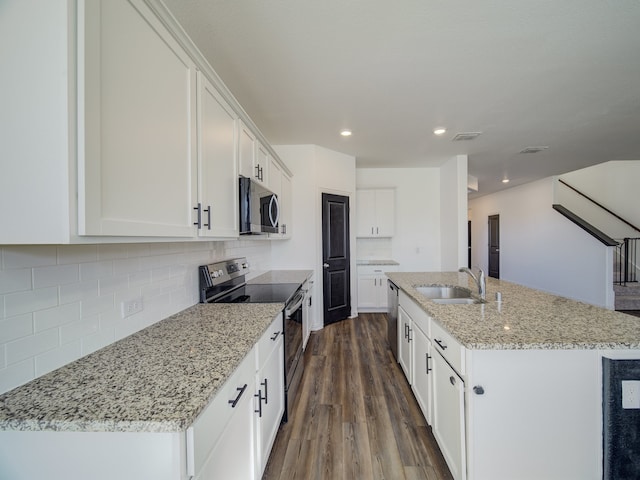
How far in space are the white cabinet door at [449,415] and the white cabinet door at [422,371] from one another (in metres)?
0.08

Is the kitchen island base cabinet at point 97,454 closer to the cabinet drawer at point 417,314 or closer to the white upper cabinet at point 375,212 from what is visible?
the cabinet drawer at point 417,314

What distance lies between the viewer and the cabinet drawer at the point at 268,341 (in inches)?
55.1

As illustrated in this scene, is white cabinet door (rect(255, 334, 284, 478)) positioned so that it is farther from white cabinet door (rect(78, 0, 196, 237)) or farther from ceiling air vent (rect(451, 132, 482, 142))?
ceiling air vent (rect(451, 132, 482, 142))

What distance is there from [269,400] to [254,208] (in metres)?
1.24

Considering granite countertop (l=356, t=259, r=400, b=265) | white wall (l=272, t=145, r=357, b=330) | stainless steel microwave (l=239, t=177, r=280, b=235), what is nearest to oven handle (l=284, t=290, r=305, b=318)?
stainless steel microwave (l=239, t=177, r=280, b=235)

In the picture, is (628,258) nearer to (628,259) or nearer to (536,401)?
(628,259)

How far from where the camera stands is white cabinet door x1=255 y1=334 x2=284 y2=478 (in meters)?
1.38

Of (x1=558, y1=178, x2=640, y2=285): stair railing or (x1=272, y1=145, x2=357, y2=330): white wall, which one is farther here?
(x1=558, y1=178, x2=640, y2=285): stair railing

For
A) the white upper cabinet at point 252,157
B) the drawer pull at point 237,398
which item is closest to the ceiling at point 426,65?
the white upper cabinet at point 252,157

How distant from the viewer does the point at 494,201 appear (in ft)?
26.1

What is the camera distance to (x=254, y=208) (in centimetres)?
201

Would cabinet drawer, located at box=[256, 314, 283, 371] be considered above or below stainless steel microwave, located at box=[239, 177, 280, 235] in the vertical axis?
below

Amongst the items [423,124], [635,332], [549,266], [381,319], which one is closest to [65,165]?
[635,332]

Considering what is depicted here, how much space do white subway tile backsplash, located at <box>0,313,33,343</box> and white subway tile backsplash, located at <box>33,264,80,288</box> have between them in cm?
11
